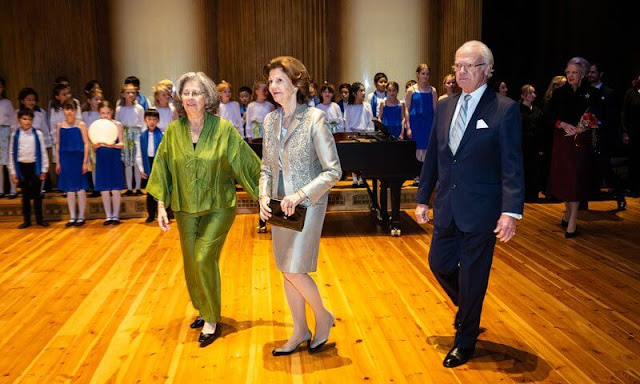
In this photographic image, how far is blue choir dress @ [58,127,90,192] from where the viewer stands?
6.96 m

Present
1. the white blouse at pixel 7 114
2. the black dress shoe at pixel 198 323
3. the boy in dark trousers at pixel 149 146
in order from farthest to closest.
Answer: the white blouse at pixel 7 114, the boy in dark trousers at pixel 149 146, the black dress shoe at pixel 198 323

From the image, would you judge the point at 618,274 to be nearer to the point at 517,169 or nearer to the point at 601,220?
the point at 601,220

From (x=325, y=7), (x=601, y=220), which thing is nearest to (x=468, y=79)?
(x=601, y=220)

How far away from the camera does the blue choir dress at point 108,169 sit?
7.05 meters

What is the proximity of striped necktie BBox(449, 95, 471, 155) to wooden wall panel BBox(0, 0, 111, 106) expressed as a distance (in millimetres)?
7858

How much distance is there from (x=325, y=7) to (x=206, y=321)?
7592mm

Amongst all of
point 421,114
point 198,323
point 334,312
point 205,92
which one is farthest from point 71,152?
point 421,114

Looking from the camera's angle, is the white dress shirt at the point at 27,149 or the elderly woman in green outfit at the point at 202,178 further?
the white dress shirt at the point at 27,149

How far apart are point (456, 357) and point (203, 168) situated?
1.74m

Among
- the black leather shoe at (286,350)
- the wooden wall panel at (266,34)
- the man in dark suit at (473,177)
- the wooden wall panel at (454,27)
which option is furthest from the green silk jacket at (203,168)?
the wooden wall panel at (454,27)

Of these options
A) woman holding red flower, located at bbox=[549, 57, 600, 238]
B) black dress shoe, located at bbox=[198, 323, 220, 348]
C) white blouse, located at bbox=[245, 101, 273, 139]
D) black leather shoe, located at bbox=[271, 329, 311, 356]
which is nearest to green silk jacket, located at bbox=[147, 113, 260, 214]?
black dress shoe, located at bbox=[198, 323, 220, 348]

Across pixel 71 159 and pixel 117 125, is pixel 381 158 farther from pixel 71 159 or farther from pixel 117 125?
pixel 71 159

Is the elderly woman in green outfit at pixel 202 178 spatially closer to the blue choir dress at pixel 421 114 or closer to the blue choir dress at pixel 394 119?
the blue choir dress at pixel 421 114

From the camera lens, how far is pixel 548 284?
4809mm
